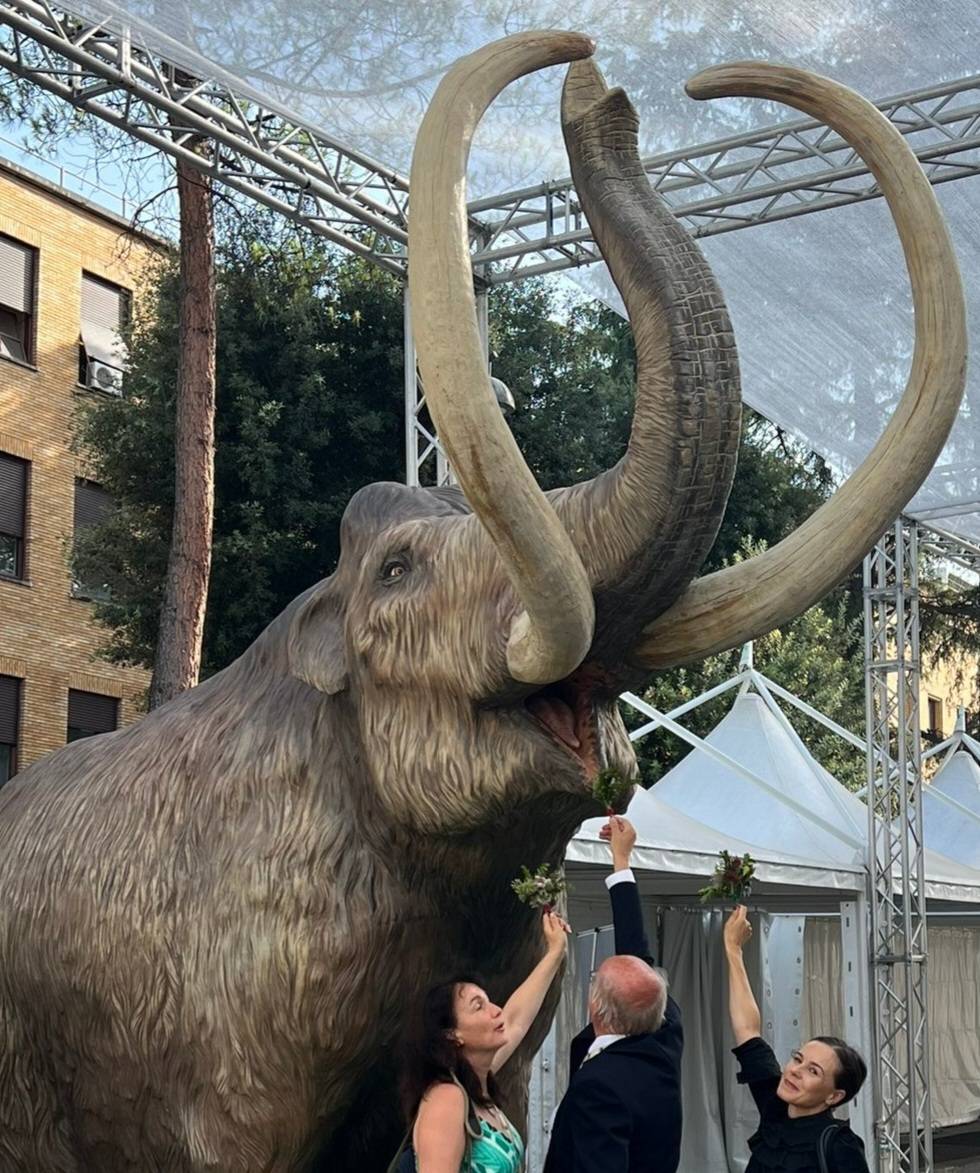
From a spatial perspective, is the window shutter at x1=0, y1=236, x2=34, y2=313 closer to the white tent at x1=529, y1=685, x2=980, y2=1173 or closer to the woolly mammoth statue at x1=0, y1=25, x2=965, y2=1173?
the white tent at x1=529, y1=685, x2=980, y2=1173

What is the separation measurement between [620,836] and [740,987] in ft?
3.15

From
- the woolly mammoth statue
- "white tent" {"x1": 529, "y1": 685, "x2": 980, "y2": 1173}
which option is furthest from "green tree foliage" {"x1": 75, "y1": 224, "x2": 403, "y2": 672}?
the woolly mammoth statue

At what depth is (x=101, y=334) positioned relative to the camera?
23281 millimetres

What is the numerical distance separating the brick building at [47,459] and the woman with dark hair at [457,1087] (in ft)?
61.6

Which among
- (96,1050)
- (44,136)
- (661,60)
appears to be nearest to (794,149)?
(661,60)

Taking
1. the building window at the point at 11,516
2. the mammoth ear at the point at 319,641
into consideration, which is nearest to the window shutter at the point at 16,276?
the building window at the point at 11,516

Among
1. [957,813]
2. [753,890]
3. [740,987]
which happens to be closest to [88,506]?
[957,813]

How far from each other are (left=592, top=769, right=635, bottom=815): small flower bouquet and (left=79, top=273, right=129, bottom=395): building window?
67.0 feet

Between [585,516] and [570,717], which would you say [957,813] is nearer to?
[570,717]

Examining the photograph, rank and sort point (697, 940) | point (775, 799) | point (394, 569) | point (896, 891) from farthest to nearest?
point (697, 940) → point (775, 799) → point (896, 891) → point (394, 569)

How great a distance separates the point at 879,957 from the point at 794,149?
491 cm

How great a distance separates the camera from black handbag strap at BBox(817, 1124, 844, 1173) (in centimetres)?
375

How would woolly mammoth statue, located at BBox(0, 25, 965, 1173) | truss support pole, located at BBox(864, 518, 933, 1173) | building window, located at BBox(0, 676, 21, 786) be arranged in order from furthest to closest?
building window, located at BBox(0, 676, 21, 786), truss support pole, located at BBox(864, 518, 933, 1173), woolly mammoth statue, located at BBox(0, 25, 965, 1173)

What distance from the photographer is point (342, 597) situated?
3.23 m
